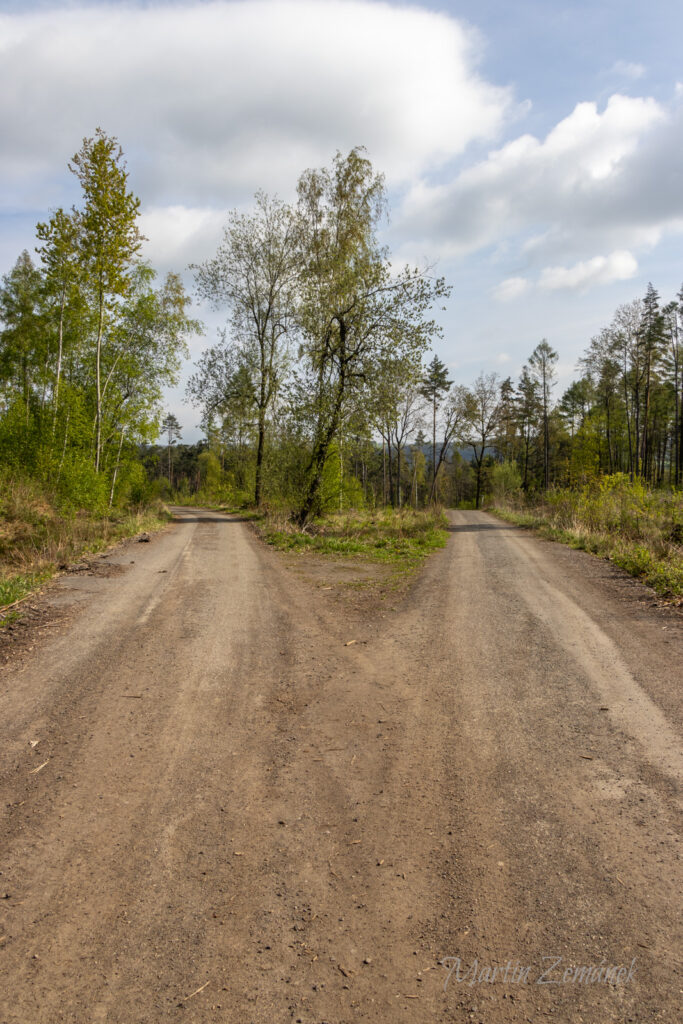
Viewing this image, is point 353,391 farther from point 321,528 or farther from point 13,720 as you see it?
point 13,720

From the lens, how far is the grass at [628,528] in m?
9.86

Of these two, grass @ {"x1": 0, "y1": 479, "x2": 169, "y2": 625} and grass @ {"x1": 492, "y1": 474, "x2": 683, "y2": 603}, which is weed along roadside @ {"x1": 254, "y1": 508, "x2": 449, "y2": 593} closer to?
grass @ {"x1": 492, "y1": 474, "x2": 683, "y2": 603}

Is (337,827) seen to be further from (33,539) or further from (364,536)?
(364,536)

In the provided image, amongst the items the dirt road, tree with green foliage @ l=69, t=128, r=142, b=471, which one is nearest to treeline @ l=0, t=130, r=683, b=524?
tree with green foliage @ l=69, t=128, r=142, b=471

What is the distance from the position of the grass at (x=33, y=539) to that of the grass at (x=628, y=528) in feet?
31.7

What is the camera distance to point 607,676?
214 inches

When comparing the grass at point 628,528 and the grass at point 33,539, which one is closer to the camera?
the grass at point 33,539

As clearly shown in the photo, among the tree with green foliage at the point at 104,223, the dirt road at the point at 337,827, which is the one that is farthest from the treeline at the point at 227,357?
the dirt road at the point at 337,827

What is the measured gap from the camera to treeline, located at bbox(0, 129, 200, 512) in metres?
13.6

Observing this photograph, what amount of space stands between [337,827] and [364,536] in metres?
14.7

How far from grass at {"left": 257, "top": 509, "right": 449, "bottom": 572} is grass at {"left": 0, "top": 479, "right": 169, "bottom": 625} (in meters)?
4.85

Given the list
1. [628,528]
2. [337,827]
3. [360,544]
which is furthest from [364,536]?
[337,827]

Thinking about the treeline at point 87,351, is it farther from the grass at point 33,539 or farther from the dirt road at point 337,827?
the dirt road at point 337,827

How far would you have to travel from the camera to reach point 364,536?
1783 centimetres
